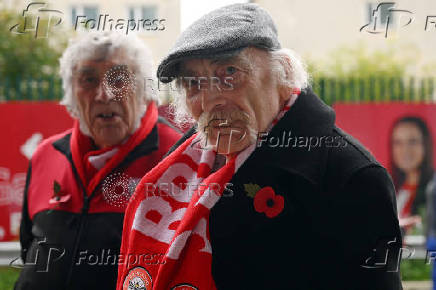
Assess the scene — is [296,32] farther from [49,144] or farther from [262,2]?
[49,144]

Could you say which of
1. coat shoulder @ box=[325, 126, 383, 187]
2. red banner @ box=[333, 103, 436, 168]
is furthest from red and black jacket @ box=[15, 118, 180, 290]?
red banner @ box=[333, 103, 436, 168]

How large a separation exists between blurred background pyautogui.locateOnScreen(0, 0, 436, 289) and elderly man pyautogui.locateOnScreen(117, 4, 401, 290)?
134 mm

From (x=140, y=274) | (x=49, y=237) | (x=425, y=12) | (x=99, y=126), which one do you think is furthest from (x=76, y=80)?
(x=425, y=12)

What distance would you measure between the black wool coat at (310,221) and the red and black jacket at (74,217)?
34 cm

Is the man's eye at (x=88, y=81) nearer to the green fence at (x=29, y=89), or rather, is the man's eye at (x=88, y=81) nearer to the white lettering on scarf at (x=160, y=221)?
the white lettering on scarf at (x=160, y=221)

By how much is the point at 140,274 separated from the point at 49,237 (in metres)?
0.56

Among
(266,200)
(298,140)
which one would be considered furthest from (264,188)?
(298,140)

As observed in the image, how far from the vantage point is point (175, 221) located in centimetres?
122

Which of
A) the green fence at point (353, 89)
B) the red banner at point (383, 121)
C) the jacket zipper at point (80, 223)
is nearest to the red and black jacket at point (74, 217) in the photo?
the jacket zipper at point (80, 223)

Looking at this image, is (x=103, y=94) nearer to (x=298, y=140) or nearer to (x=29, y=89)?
(x=298, y=140)

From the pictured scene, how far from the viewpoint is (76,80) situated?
1544mm

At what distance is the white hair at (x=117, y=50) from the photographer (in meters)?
1.37

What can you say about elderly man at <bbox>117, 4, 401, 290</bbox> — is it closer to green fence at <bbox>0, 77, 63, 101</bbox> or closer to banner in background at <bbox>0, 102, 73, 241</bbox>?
banner in background at <bbox>0, 102, 73, 241</bbox>

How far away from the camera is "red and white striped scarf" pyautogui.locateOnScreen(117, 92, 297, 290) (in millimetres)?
1142
